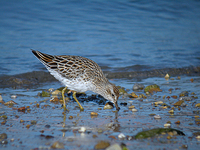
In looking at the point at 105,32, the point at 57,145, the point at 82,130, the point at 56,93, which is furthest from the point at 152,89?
the point at 105,32

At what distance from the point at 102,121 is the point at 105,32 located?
Result: 11.9 metres

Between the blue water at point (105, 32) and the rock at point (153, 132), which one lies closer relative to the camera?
the rock at point (153, 132)

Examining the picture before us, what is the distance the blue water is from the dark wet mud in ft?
11.9

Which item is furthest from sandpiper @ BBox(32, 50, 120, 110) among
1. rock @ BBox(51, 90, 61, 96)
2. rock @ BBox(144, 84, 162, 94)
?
rock @ BBox(144, 84, 162, 94)

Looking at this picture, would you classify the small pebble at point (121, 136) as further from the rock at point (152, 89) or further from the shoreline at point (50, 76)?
→ the shoreline at point (50, 76)

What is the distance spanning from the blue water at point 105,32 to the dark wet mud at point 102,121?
11.9ft

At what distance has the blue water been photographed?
13852 millimetres

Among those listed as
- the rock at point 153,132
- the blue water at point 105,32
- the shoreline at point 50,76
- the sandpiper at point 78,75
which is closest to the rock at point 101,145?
the rock at point 153,132

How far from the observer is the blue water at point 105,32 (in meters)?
13.9

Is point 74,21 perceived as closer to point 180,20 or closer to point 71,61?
point 180,20

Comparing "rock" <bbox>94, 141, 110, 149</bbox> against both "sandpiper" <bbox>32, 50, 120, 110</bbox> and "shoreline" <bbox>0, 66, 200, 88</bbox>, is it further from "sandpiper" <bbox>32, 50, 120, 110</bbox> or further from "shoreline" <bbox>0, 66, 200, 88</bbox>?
A: "shoreline" <bbox>0, 66, 200, 88</bbox>

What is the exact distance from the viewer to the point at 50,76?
11703 millimetres

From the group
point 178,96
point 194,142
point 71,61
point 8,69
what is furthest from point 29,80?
point 194,142

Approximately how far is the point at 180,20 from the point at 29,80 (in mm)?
14634
